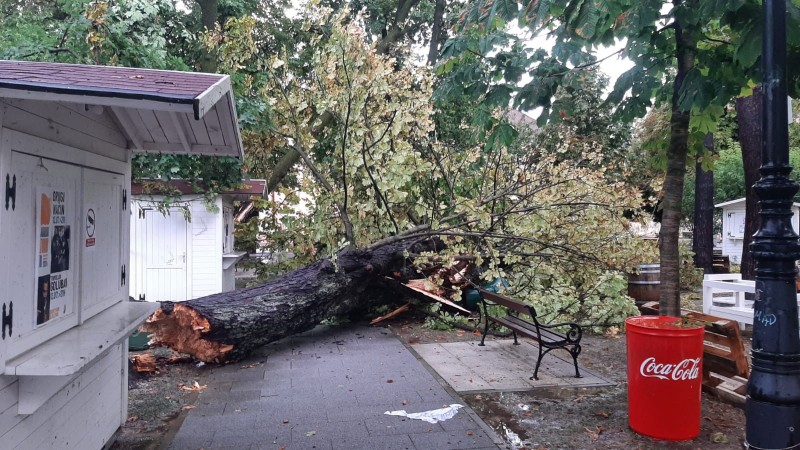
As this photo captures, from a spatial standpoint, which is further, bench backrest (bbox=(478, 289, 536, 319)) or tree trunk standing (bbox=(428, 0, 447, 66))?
tree trunk standing (bbox=(428, 0, 447, 66))

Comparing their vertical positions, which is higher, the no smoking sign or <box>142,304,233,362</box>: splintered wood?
the no smoking sign

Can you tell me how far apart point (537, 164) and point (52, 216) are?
8.00m

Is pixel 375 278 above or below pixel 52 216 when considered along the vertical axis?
below

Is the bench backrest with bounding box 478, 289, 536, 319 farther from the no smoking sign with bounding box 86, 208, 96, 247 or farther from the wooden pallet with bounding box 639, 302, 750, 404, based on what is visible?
the no smoking sign with bounding box 86, 208, 96, 247

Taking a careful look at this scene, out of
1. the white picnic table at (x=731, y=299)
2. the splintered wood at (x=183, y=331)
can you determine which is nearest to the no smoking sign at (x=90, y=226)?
the splintered wood at (x=183, y=331)

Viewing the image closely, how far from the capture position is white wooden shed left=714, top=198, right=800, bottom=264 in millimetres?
24984

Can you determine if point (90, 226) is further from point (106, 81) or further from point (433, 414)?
point (433, 414)

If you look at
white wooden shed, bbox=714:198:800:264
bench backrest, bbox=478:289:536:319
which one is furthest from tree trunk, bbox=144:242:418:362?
white wooden shed, bbox=714:198:800:264

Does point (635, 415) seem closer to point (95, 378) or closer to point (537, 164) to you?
point (95, 378)

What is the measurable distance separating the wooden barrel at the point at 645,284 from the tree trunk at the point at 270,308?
479 cm

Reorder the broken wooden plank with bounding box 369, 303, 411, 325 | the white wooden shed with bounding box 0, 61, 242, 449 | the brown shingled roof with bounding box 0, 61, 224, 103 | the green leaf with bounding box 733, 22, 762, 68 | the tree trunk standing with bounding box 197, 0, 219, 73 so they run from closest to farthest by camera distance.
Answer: the brown shingled roof with bounding box 0, 61, 224, 103 < the white wooden shed with bounding box 0, 61, 242, 449 < the green leaf with bounding box 733, 22, 762, 68 < the broken wooden plank with bounding box 369, 303, 411, 325 < the tree trunk standing with bounding box 197, 0, 219, 73

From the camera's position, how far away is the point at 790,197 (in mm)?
3318

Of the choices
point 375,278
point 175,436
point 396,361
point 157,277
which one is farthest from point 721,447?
point 157,277

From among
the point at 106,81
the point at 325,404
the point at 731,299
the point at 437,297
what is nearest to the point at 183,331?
the point at 325,404
